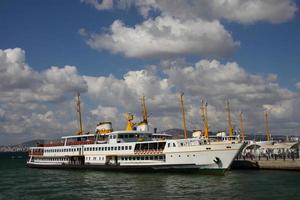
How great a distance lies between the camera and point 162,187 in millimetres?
43312

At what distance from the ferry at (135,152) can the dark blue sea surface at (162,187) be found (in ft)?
6.10

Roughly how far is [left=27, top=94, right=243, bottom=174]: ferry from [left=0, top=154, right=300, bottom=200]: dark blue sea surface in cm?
186

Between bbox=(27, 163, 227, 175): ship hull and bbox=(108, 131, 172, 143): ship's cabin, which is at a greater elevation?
bbox=(108, 131, 172, 143): ship's cabin

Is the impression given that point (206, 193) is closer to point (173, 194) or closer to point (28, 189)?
point (173, 194)

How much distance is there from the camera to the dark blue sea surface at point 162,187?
38619 millimetres

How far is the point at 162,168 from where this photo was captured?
5575 cm

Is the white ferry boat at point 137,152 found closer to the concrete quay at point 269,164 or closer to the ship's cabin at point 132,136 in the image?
the ship's cabin at point 132,136

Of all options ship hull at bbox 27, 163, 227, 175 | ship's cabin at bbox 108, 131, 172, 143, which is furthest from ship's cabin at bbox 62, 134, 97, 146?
ship's cabin at bbox 108, 131, 172, 143

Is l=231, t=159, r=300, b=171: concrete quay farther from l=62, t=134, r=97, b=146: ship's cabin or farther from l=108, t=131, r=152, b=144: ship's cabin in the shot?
l=62, t=134, r=97, b=146: ship's cabin

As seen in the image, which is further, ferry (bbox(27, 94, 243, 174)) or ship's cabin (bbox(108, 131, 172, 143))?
ship's cabin (bbox(108, 131, 172, 143))

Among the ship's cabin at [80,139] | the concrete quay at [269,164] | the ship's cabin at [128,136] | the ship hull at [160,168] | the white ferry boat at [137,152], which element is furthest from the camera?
the ship's cabin at [80,139]

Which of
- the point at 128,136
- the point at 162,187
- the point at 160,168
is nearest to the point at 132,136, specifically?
the point at 128,136

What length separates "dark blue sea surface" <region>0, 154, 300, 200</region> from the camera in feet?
127

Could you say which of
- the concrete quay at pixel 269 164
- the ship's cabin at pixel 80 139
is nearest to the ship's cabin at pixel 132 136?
the ship's cabin at pixel 80 139
